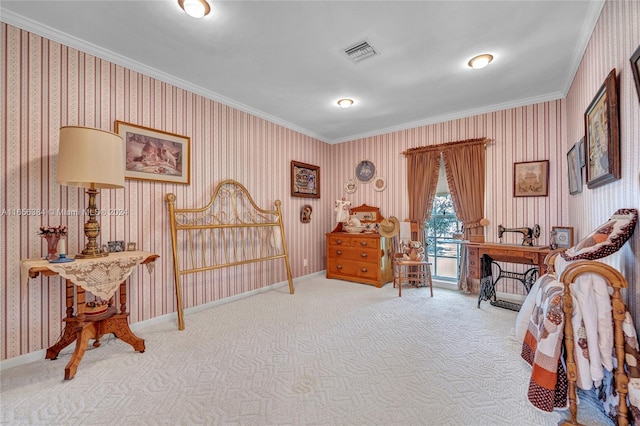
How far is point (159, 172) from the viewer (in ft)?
9.19

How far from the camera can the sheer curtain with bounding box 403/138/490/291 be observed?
370 cm

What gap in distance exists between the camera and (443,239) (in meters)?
4.26

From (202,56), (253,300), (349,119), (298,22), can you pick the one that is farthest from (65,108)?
(349,119)

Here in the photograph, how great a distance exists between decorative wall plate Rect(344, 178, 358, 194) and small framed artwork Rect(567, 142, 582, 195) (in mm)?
2889

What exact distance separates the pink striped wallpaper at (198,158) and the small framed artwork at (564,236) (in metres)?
0.08

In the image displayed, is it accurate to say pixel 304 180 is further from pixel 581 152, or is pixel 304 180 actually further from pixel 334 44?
pixel 581 152

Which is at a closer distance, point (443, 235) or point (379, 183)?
point (443, 235)

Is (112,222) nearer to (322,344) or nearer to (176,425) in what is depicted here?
(176,425)

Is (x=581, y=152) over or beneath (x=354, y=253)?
over

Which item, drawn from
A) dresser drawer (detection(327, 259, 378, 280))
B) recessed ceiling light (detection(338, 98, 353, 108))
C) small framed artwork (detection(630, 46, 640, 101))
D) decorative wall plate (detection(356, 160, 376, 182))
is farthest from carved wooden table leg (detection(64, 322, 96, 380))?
decorative wall plate (detection(356, 160, 376, 182))

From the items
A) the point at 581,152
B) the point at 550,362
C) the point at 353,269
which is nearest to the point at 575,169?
the point at 581,152

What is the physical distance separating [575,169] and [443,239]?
1899 millimetres

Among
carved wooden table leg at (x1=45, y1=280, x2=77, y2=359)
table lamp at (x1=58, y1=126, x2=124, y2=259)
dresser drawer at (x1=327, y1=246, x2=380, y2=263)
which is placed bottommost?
carved wooden table leg at (x1=45, y1=280, x2=77, y2=359)

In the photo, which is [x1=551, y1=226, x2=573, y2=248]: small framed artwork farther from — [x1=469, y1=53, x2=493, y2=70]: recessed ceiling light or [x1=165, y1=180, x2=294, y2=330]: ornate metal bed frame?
[x1=165, y1=180, x2=294, y2=330]: ornate metal bed frame
